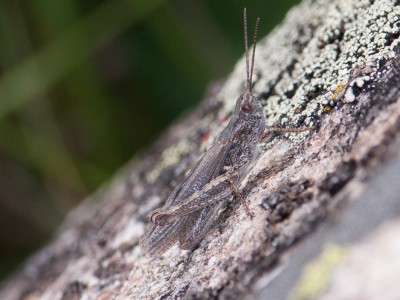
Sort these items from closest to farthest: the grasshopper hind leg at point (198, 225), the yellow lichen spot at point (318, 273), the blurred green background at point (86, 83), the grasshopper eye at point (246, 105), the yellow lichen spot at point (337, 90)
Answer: the yellow lichen spot at point (318, 273) → the yellow lichen spot at point (337, 90) → the grasshopper hind leg at point (198, 225) → the grasshopper eye at point (246, 105) → the blurred green background at point (86, 83)

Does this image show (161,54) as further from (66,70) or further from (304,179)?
(304,179)

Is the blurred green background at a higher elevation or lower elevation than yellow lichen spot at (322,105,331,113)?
higher

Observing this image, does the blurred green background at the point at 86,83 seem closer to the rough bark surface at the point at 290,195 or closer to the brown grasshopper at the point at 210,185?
the rough bark surface at the point at 290,195

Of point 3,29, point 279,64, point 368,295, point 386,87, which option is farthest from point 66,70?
point 368,295

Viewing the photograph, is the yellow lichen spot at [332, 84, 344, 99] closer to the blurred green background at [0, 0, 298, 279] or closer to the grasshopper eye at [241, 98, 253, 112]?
the grasshopper eye at [241, 98, 253, 112]

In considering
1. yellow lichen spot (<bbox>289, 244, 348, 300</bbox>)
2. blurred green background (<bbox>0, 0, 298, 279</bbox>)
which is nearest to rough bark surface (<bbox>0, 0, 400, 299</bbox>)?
yellow lichen spot (<bbox>289, 244, 348, 300</bbox>)

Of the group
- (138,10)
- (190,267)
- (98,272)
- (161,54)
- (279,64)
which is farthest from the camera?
(161,54)

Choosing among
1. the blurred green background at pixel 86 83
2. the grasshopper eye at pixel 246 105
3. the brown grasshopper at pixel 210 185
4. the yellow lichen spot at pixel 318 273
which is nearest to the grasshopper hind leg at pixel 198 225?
the brown grasshopper at pixel 210 185

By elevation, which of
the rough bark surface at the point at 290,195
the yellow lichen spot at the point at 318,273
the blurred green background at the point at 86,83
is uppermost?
the blurred green background at the point at 86,83

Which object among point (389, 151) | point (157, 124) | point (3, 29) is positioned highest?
point (3, 29)
